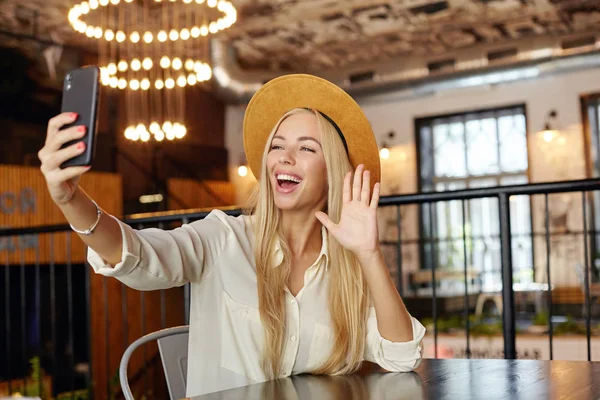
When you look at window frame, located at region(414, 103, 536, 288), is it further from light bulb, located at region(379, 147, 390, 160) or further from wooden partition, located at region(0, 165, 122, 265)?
wooden partition, located at region(0, 165, 122, 265)

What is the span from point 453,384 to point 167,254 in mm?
671

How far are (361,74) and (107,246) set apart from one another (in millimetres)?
10646

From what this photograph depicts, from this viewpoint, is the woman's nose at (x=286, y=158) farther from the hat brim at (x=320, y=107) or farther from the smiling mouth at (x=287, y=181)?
the hat brim at (x=320, y=107)

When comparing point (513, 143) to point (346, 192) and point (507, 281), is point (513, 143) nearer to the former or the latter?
point (507, 281)

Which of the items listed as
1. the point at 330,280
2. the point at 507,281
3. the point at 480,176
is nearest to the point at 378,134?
the point at 480,176

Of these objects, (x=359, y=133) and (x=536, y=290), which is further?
(x=536, y=290)

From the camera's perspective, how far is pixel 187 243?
177 centimetres

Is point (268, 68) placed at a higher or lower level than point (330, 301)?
higher

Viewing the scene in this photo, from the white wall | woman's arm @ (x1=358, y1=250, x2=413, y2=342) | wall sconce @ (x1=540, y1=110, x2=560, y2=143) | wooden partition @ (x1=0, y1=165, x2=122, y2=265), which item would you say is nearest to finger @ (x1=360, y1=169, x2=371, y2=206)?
woman's arm @ (x1=358, y1=250, x2=413, y2=342)

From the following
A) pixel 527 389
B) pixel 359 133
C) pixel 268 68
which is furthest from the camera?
pixel 268 68

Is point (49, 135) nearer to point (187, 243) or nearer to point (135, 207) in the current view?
point (187, 243)

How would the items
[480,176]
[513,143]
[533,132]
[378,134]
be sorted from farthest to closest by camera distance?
[378,134], [480,176], [513,143], [533,132]

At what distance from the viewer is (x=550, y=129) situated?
1122 cm

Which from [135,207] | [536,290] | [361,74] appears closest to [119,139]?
[135,207]
